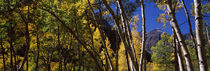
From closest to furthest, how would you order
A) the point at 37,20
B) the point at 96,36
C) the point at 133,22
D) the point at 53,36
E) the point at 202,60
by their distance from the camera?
the point at 202,60, the point at 133,22, the point at 37,20, the point at 53,36, the point at 96,36

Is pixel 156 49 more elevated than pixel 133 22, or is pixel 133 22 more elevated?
pixel 133 22

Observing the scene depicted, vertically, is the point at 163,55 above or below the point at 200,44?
below

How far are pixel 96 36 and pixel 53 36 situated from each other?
12.7 ft

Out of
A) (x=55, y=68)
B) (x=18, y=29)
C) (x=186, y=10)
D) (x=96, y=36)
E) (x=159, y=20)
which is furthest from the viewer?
(x=55, y=68)

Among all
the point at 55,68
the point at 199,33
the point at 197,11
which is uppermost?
the point at 197,11

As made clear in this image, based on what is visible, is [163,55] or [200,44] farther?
[163,55]

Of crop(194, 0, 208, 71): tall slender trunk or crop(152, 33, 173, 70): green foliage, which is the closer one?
crop(194, 0, 208, 71): tall slender trunk

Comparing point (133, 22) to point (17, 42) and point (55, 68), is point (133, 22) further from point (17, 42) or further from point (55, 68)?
point (55, 68)

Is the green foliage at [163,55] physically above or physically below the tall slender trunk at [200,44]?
below

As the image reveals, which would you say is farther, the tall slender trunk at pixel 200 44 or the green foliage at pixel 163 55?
the green foliage at pixel 163 55

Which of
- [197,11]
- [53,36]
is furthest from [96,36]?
[197,11]

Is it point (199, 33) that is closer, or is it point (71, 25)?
point (199, 33)

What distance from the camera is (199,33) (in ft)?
4.58

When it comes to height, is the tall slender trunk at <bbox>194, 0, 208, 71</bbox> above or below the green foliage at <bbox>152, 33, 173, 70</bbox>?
above
